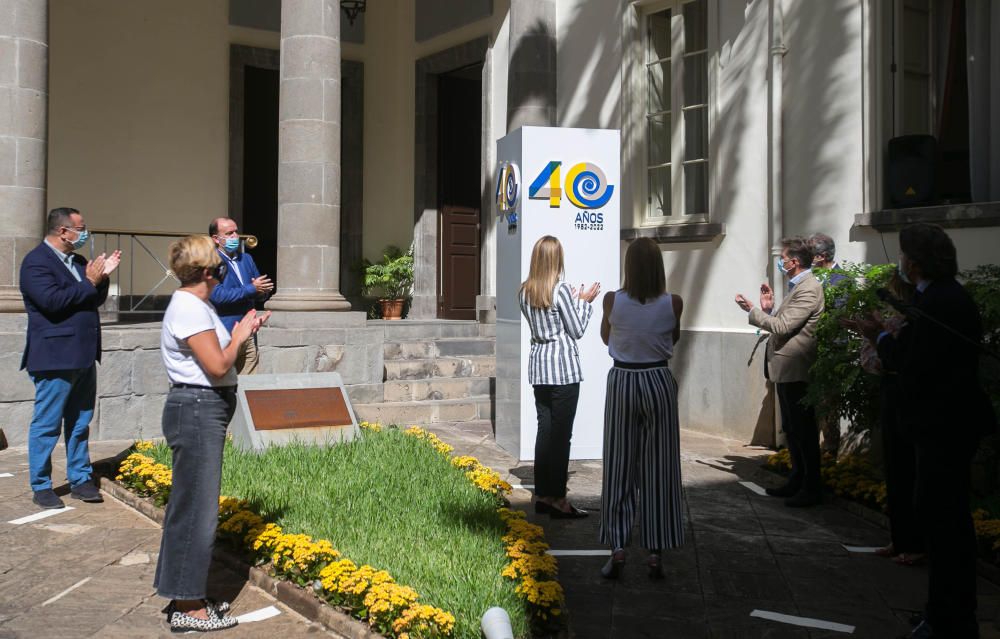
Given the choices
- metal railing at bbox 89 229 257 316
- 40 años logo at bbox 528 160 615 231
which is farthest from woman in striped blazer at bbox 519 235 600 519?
metal railing at bbox 89 229 257 316

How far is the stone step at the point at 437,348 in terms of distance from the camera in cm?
1173

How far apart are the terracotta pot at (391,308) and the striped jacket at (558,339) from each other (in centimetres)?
879

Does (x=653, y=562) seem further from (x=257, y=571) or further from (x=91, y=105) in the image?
(x=91, y=105)

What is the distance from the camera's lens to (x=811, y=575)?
546cm

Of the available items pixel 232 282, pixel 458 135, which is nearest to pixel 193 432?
pixel 232 282

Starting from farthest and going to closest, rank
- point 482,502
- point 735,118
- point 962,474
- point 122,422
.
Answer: point 735,118
point 122,422
point 482,502
point 962,474

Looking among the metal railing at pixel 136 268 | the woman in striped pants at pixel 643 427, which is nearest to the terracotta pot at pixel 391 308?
the metal railing at pixel 136 268

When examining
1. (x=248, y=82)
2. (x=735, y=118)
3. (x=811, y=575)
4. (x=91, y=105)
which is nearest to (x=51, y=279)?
(x=811, y=575)

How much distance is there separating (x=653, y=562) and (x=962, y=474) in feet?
5.39

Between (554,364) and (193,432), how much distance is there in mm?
2714

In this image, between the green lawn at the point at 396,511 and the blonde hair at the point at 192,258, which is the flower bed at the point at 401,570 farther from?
the blonde hair at the point at 192,258

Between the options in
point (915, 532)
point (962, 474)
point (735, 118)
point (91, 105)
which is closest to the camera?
point (962, 474)

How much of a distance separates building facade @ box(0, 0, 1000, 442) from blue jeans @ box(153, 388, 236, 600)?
459 cm

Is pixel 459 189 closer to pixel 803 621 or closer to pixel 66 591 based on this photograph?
pixel 66 591
